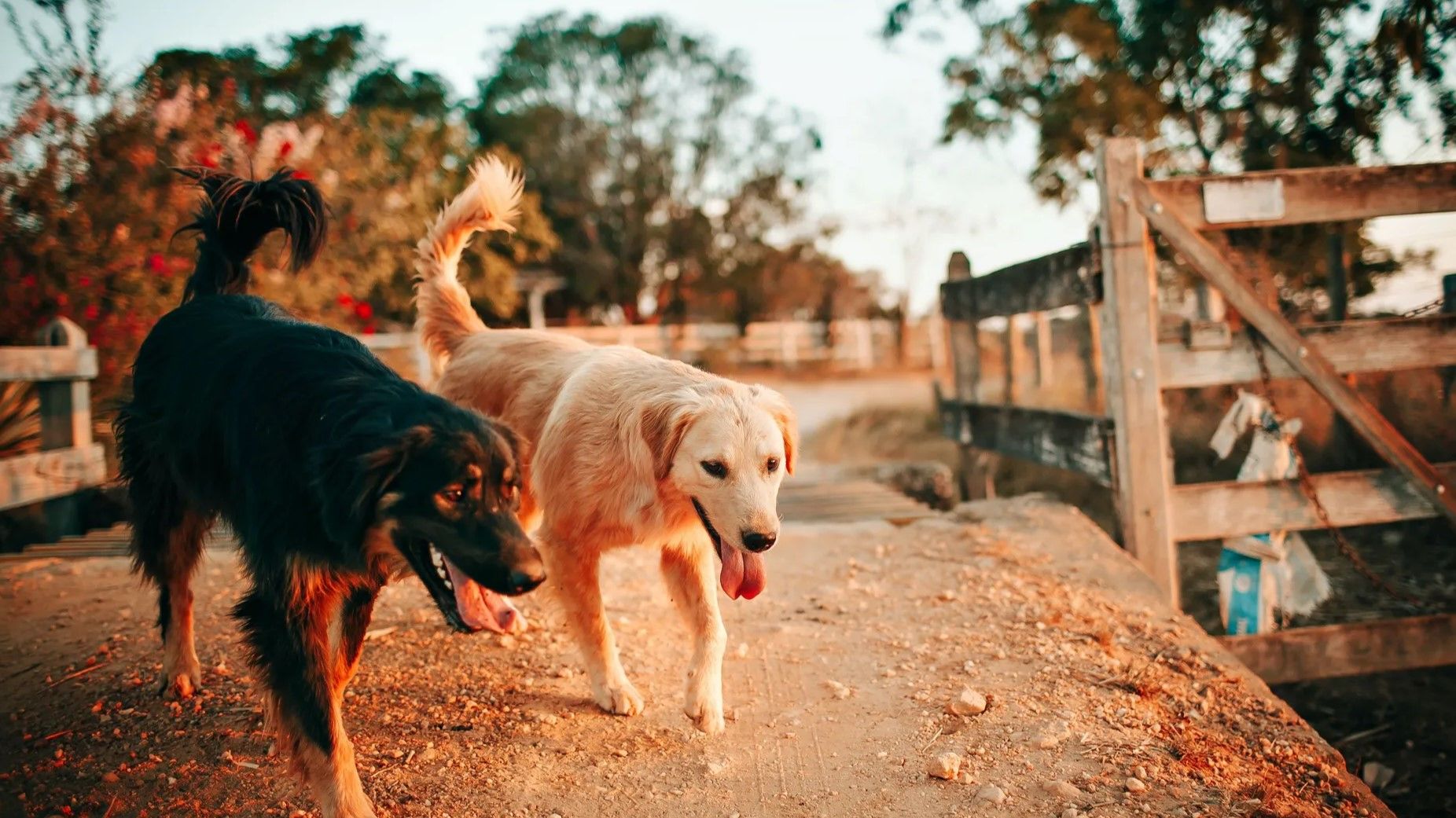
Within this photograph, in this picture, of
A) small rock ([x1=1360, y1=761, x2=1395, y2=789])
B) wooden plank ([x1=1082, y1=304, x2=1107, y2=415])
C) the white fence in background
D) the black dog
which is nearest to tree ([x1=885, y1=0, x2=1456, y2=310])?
wooden plank ([x1=1082, y1=304, x2=1107, y2=415])

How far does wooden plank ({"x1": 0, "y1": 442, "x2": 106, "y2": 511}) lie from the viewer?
18.4 feet

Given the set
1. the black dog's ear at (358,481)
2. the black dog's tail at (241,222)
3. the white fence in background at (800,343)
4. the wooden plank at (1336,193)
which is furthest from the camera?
the white fence in background at (800,343)

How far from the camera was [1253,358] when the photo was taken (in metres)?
4.72

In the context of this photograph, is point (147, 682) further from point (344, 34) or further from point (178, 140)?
point (344, 34)

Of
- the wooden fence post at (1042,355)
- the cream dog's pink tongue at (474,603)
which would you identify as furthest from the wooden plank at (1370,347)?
the wooden fence post at (1042,355)

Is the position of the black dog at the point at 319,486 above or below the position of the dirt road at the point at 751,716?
above

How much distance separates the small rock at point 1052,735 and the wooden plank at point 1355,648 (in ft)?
6.20

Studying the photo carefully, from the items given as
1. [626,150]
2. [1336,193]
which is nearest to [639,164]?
[626,150]

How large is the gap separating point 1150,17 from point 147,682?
1141 cm

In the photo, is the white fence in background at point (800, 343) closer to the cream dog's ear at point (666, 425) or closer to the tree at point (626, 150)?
the tree at point (626, 150)

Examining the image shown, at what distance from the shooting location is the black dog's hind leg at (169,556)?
355cm

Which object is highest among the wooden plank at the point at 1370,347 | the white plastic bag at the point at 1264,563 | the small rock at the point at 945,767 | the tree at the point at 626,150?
the tree at the point at 626,150

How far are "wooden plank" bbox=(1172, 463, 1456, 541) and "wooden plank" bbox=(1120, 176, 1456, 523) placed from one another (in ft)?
0.45

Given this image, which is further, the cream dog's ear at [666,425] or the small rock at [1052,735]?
the cream dog's ear at [666,425]
